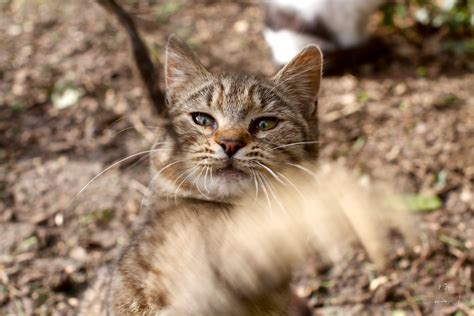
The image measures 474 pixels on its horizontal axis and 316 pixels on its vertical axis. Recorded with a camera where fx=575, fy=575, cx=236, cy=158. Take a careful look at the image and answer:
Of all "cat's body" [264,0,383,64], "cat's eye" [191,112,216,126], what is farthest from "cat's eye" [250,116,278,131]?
"cat's body" [264,0,383,64]

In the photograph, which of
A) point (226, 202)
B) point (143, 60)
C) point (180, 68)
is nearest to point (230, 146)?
point (226, 202)

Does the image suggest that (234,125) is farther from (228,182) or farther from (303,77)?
(303,77)

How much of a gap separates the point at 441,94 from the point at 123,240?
2.59m

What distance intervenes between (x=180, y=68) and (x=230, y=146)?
0.56 m

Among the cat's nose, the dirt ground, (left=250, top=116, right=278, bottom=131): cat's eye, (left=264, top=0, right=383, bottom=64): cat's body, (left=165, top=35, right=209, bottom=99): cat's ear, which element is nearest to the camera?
the cat's nose

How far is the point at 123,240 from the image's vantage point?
11.2 feet

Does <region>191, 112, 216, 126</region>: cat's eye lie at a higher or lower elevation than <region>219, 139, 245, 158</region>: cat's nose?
lower

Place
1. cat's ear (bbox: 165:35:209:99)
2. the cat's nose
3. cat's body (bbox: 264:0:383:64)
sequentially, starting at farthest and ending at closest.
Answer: cat's body (bbox: 264:0:383:64), cat's ear (bbox: 165:35:209:99), the cat's nose

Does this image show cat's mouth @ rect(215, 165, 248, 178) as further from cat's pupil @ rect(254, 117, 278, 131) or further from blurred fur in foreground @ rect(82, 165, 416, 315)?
cat's pupil @ rect(254, 117, 278, 131)

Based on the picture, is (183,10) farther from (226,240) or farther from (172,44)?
(226,240)

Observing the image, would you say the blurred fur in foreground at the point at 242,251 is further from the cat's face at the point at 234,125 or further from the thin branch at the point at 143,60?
the thin branch at the point at 143,60

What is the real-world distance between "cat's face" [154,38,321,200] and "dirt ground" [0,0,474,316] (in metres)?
0.42

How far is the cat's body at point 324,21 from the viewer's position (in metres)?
4.77

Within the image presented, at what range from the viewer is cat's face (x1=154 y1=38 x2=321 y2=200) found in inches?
88.6
